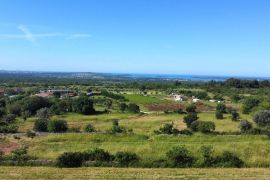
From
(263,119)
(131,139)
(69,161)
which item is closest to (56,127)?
(131,139)

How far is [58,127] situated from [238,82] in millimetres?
120050

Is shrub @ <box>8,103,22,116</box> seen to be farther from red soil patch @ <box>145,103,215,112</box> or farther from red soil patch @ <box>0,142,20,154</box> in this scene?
red soil patch @ <box>0,142,20,154</box>

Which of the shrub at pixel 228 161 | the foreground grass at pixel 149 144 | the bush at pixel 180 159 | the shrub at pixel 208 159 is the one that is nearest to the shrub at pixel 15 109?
the foreground grass at pixel 149 144

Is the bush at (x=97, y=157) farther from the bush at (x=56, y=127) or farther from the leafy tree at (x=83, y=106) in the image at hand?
the leafy tree at (x=83, y=106)

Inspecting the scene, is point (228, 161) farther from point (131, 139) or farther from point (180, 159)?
point (131, 139)

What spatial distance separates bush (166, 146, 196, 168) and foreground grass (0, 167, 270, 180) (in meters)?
1.51

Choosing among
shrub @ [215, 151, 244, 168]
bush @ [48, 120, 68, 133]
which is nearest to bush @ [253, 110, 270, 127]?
shrub @ [215, 151, 244, 168]

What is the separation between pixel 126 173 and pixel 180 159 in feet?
17.6

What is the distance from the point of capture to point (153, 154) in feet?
111

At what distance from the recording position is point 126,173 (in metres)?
25.7

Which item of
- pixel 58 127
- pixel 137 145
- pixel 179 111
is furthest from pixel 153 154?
pixel 179 111

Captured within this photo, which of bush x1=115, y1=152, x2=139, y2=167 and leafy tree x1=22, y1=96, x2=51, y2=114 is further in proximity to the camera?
leafy tree x1=22, y1=96, x2=51, y2=114

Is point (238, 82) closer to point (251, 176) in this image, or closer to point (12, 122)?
point (12, 122)

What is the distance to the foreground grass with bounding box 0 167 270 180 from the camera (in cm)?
2453
